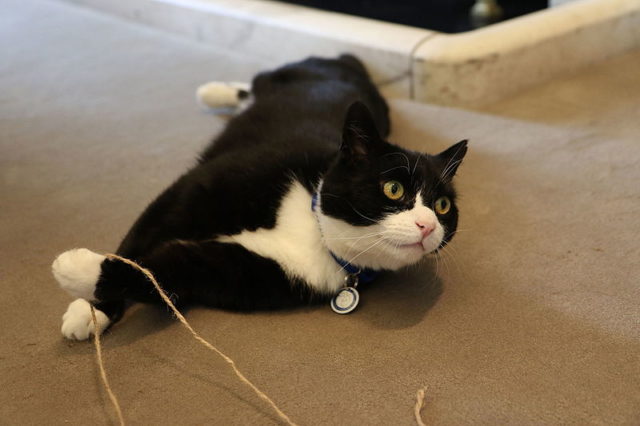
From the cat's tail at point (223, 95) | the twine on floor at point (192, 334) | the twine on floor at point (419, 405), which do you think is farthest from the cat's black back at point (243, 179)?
the cat's tail at point (223, 95)

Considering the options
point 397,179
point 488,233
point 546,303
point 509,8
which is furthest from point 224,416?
point 509,8

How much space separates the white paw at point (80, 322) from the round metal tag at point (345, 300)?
1.45 ft

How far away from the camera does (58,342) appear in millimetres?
1247

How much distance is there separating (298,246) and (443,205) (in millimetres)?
293

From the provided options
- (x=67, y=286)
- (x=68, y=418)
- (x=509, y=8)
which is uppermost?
(x=67, y=286)

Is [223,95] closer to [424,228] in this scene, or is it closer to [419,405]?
[424,228]

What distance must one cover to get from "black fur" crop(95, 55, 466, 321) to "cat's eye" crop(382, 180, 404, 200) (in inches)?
0.4

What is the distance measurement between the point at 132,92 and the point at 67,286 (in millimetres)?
1455

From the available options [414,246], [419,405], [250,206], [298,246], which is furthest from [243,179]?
[419,405]

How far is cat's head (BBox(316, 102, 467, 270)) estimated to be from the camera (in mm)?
1175

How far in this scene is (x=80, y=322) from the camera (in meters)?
1.23

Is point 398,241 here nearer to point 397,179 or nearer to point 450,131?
point 397,179

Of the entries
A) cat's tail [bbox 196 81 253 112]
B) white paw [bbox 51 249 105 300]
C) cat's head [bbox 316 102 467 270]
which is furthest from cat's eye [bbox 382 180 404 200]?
cat's tail [bbox 196 81 253 112]

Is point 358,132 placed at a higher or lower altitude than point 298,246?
higher
